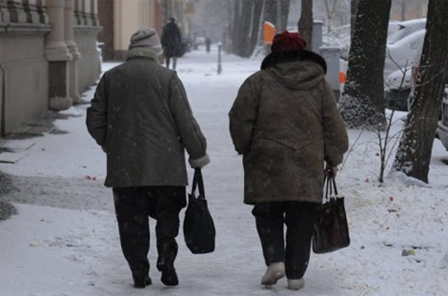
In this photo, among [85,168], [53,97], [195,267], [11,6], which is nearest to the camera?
[195,267]

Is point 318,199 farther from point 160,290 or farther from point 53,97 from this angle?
point 53,97

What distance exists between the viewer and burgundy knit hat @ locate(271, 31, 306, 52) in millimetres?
6708

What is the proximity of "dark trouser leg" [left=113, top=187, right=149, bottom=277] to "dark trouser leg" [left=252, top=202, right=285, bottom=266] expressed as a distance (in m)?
0.72

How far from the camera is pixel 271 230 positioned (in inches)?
269

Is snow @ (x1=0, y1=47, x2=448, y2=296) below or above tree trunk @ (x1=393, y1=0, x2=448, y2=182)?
below

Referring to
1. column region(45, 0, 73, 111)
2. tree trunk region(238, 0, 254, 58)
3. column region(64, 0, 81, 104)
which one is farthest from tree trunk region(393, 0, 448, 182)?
tree trunk region(238, 0, 254, 58)

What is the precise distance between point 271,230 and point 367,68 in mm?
10127

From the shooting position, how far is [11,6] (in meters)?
15.4

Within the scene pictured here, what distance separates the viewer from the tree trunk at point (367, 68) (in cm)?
1645

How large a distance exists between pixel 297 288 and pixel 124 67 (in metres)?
1.79

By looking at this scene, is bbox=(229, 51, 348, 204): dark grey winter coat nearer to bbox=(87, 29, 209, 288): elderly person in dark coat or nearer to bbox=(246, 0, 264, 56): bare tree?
bbox=(87, 29, 209, 288): elderly person in dark coat

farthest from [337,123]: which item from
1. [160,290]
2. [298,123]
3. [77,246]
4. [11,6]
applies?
[11,6]

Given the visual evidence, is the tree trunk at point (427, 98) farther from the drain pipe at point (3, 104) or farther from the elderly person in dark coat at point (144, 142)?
the drain pipe at point (3, 104)

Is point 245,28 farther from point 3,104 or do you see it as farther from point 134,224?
point 134,224
